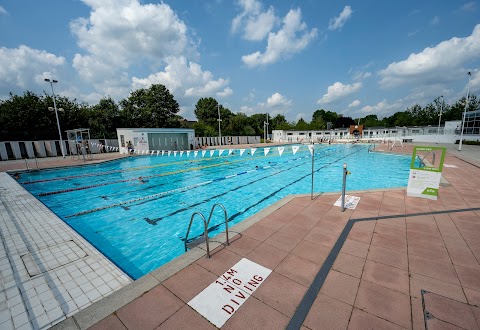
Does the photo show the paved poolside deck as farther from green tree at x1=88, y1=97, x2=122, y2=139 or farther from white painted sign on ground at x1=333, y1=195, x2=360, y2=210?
green tree at x1=88, y1=97, x2=122, y2=139

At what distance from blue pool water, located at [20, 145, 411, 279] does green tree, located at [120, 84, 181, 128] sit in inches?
1019

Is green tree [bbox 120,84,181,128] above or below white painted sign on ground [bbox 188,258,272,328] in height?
above

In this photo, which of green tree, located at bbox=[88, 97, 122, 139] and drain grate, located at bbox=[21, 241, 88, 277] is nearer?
drain grate, located at bbox=[21, 241, 88, 277]

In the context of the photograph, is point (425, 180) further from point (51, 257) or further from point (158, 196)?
point (158, 196)

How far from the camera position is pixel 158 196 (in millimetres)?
9633

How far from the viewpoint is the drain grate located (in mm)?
3813

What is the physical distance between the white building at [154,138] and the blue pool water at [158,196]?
9142 mm

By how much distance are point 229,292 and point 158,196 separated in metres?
7.72

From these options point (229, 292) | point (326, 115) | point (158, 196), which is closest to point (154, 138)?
point (158, 196)

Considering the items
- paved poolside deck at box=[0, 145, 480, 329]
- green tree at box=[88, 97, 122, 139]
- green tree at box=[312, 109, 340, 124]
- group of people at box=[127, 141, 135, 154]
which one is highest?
green tree at box=[312, 109, 340, 124]

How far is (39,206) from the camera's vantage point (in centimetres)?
730

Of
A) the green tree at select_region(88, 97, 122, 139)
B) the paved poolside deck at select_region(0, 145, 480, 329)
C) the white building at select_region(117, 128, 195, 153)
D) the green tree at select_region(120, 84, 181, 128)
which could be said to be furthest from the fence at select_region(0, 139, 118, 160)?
the paved poolside deck at select_region(0, 145, 480, 329)

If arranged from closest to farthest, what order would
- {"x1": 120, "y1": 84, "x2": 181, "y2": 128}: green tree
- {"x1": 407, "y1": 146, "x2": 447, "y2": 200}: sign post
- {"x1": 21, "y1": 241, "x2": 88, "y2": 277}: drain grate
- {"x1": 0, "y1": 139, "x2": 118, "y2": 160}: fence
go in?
{"x1": 21, "y1": 241, "x2": 88, "y2": 277}: drain grate < {"x1": 407, "y1": 146, "x2": 447, "y2": 200}: sign post < {"x1": 0, "y1": 139, "x2": 118, "y2": 160}: fence < {"x1": 120, "y1": 84, "x2": 181, "y2": 128}: green tree

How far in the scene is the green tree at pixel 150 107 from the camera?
130ft
